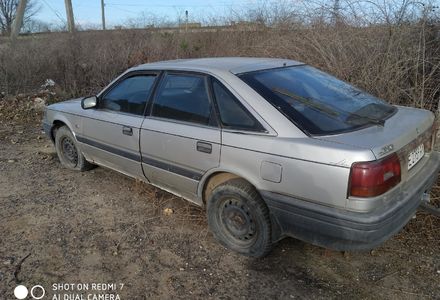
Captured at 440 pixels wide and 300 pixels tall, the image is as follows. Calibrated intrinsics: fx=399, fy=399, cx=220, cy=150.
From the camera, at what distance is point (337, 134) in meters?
2.73

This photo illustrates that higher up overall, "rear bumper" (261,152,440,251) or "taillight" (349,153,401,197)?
"taillight" (349,153,401,197)

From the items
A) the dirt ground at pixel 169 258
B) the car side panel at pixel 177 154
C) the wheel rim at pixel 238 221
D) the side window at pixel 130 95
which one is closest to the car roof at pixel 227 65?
the side window at pixel 130 95

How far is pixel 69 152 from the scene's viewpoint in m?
5.29

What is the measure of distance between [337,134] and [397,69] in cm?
326

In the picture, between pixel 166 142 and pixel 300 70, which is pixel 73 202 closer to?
pixel 166 142

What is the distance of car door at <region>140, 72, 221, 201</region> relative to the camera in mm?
3270

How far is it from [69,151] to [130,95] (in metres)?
1.67

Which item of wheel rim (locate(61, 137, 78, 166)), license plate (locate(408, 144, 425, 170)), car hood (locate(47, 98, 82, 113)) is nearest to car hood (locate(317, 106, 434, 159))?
license plate (locate(408, 144, 425, 170))

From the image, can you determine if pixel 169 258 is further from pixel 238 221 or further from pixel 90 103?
pixel 90 103

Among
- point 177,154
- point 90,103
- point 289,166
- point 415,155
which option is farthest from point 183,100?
point 415,155

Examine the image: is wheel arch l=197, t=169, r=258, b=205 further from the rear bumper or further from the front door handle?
the front door handle

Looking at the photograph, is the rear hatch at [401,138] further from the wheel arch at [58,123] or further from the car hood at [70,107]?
the wheel arch at [58,123]

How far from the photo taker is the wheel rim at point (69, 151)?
5176 mm

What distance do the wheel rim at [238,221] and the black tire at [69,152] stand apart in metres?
2.52
